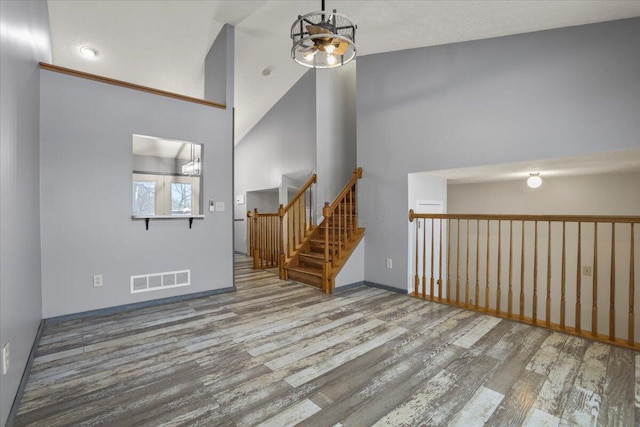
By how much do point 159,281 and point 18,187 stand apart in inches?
74.0

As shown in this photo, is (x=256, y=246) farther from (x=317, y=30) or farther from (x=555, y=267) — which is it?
(x=555, y=267)

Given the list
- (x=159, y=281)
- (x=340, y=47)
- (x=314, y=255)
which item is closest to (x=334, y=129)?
(x=314, y=255)

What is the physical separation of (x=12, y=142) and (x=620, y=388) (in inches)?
156

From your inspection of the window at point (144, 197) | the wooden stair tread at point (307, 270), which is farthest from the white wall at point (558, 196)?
the window at point (144, 197)

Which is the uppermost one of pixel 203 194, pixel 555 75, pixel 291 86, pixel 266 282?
pixel 291 86

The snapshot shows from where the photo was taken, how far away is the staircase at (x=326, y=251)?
3957 millimetres

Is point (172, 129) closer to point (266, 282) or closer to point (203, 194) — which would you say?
point (203, 194)

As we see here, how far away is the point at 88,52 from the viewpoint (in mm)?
4086

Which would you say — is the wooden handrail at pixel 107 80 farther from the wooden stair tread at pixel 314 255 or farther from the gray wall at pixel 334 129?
the wooden stair tread at pixel 314 255

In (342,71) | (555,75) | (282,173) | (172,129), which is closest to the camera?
(555,75)

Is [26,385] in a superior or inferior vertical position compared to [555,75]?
inferior

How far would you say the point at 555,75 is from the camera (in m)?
2.75

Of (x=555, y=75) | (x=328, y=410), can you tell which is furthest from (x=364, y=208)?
(x=328, y=410)

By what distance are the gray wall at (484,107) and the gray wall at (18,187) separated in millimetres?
3589
